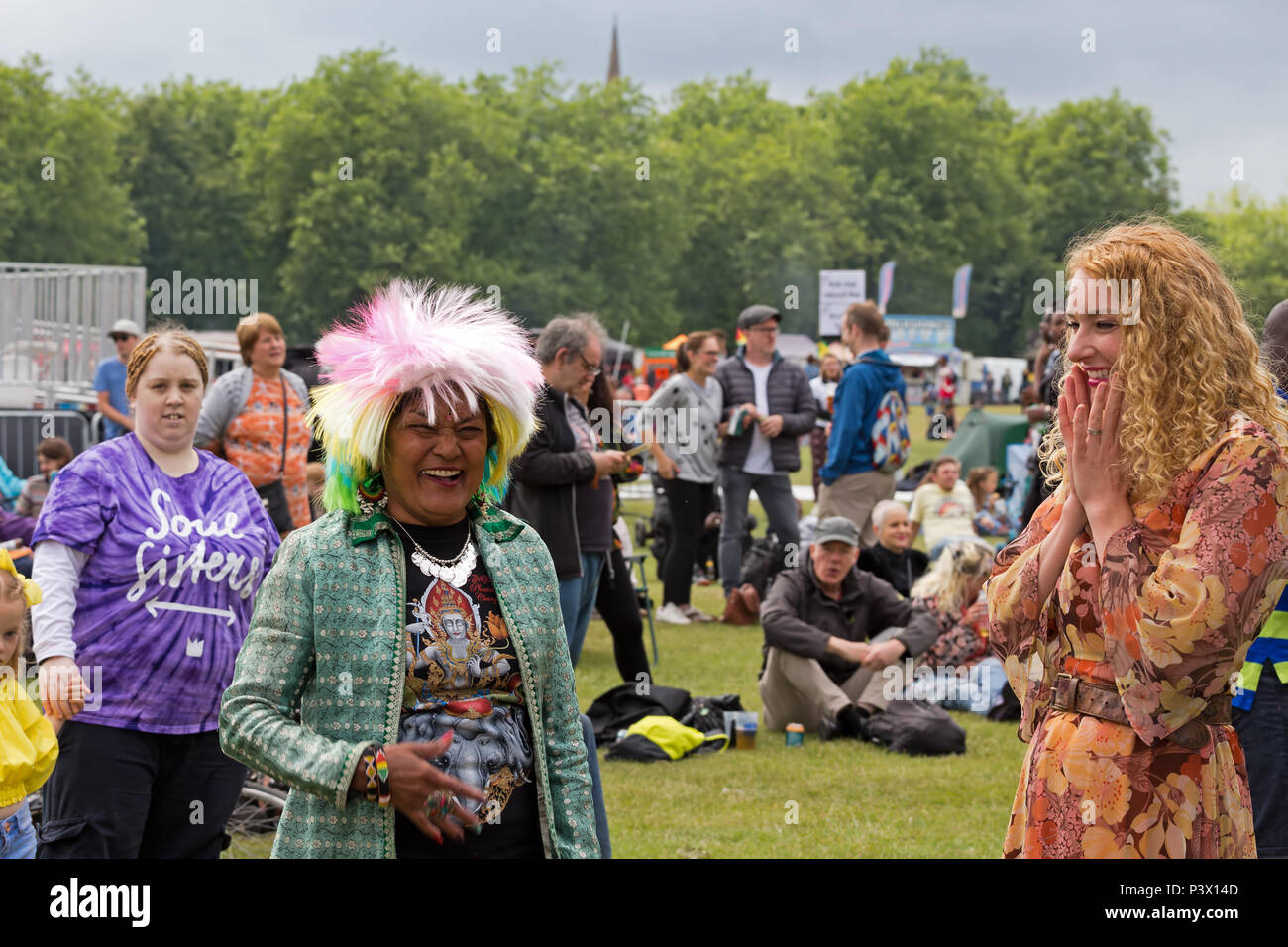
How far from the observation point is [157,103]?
213 feet

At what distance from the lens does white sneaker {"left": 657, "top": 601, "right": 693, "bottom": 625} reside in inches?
432

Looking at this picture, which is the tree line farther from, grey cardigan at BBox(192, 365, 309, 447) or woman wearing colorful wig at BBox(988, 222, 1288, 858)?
woman wearing colorful wig at BBox(988, 222, 1288, 858)

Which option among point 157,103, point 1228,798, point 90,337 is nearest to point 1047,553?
point 1228,798

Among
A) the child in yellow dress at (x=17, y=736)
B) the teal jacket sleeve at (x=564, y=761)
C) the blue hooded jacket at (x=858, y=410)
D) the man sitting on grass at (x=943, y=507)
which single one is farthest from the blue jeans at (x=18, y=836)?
the man sitting on grass at (x=943, y=507)

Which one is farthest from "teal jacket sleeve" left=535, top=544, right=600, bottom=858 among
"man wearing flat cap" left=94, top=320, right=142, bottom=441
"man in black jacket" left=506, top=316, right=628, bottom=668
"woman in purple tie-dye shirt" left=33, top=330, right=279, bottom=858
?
"man wearing flat cap" left=94, top=320, right=142, bottom=441

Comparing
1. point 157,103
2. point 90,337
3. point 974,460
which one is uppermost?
point 157,103

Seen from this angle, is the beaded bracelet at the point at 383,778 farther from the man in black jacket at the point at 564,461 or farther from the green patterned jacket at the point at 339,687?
the man in black jacket at the point at 564,461

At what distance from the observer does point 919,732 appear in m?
7.20

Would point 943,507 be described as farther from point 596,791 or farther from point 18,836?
point 596,791

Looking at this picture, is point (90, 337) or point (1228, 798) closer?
point (1228, 798)

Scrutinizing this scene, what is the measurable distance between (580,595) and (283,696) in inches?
173

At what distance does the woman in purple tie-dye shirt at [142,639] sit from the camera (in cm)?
368

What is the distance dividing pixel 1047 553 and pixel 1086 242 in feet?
2.23
